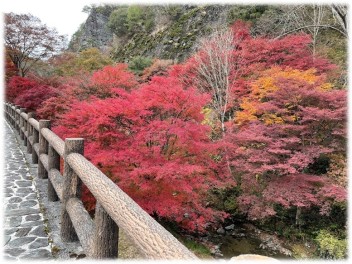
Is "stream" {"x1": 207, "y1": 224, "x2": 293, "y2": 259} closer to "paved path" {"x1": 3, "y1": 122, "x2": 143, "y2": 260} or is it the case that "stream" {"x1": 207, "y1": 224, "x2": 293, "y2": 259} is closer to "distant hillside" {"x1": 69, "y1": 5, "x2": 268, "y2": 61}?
"paved path" {"x1": 3, "y1": 122, "x2": 143, "y2": 260}

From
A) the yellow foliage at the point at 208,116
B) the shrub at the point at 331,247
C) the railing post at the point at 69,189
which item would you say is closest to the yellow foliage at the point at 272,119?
the yellow foliage at the point at 208,116

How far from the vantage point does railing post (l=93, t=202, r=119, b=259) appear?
1820mm

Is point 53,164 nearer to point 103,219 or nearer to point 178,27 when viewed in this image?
point 103,219

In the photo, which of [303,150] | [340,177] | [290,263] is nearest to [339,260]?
[290,263]

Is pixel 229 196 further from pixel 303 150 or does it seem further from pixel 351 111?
pixel 351 111

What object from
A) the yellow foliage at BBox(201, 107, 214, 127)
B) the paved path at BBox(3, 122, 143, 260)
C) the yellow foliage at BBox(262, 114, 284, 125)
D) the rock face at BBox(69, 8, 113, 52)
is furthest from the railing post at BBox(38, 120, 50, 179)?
the rock face at BBox(69, 8, 113, 52)

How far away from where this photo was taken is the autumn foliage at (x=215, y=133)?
4.40 metres

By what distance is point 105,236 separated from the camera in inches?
71.7

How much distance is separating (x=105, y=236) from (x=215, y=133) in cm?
→ 794

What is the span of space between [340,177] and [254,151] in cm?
230

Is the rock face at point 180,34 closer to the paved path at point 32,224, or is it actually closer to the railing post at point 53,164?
the paved path at point 32,224

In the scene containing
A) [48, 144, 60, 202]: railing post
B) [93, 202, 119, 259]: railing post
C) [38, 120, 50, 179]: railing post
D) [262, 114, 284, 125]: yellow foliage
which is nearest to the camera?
[93, 202, 119, 259]: railing post

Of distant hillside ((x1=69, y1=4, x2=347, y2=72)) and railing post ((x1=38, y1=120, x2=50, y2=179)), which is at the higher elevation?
distant hillside ((x1=69, y1=4, x2=347, y2=72))

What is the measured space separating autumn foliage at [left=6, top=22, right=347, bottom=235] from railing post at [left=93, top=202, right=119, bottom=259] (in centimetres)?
220
